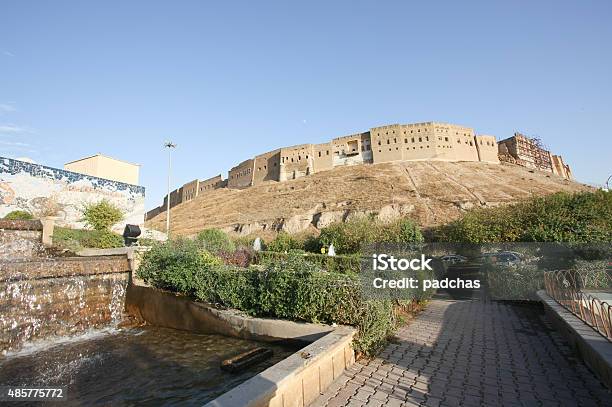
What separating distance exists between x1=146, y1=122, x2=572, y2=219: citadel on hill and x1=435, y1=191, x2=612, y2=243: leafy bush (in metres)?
49.4

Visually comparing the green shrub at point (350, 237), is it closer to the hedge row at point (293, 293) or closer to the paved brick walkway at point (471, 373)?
the paved brick walkway at point (471, 373)

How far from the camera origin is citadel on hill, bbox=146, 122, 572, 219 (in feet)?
214

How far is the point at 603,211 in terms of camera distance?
13641 mm

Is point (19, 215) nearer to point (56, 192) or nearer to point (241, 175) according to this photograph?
point (56, 192)

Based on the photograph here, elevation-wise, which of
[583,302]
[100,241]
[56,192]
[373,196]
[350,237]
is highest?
[373,196]

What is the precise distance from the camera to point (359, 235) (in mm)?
21250

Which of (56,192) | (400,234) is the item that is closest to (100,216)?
(56,192)

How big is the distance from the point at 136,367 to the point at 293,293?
111 inches

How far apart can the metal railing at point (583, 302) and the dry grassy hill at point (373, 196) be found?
1215 inches

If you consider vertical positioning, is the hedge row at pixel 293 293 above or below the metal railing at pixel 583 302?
above

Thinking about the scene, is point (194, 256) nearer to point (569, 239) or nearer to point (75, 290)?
point (75, 290)

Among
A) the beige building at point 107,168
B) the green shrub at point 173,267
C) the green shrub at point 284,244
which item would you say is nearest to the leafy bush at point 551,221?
the green shrub at point 284,244

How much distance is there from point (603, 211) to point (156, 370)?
17351 millimetres

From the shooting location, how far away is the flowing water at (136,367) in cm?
432
